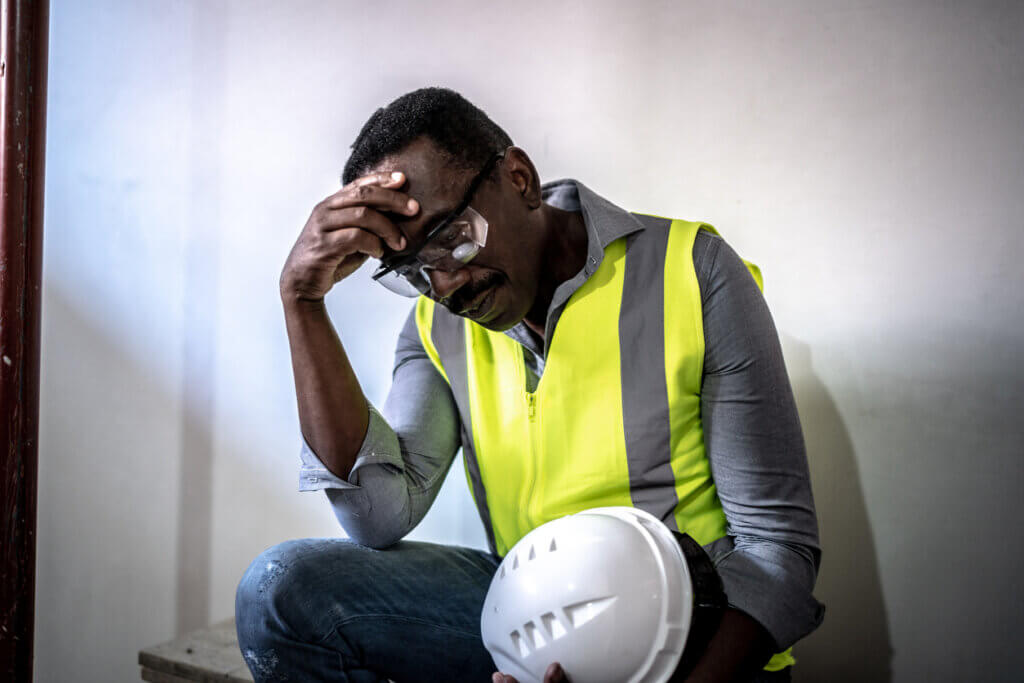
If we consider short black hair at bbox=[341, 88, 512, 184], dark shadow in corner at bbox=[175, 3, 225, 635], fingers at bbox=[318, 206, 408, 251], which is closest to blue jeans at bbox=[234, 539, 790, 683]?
fingers at bbox=[318, 206, 408, 251]

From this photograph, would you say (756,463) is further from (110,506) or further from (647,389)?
(110,506)

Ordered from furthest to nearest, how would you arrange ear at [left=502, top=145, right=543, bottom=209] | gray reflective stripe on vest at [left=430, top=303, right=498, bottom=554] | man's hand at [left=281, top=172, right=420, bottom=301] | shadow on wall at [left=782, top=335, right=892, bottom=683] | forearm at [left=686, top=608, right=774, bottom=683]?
shadow on wall at [left=782, top=335, right=892, bottom=683], gray reflective stripe on vest at [left=430, top=303, right=498, bottom=554], ear at [left=502, top=145, right=543, bottom=209], man's hand at [left=281, top=172, right=420, bottom=301], forearm at [left=686, top=608, right=774, bottom=683]

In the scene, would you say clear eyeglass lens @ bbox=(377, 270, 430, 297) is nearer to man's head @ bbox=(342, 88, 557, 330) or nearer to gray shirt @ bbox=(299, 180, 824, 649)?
man's head @ bbox=(342, 88, 557, 330)

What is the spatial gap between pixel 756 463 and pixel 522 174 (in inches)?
23.1

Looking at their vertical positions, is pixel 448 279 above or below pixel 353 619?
above

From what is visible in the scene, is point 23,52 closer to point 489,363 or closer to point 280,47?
point 280,47

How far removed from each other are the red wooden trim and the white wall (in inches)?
24.1

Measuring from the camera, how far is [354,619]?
125 cm

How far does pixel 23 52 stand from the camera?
1608mm

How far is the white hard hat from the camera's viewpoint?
1.07 m

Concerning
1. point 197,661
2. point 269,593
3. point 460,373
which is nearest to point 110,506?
point 197,661

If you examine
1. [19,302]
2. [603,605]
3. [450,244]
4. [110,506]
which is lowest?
[110,506]

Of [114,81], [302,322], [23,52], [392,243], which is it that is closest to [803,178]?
[392,243]

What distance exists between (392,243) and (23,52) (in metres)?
1.01
